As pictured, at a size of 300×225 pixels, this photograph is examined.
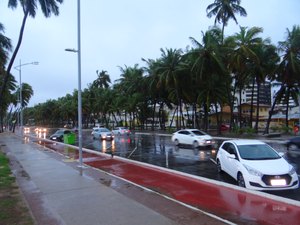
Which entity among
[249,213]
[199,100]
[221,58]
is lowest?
[249,213]

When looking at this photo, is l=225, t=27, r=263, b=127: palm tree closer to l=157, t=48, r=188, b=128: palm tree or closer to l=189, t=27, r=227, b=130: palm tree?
l=189, t=27, r=227, b=130: palm tree

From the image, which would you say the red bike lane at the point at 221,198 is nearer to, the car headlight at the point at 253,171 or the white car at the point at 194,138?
the car headlight at the point at 253,171

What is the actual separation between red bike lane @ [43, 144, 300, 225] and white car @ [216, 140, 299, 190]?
435mm

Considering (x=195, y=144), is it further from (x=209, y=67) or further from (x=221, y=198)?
(x=209, y=67)

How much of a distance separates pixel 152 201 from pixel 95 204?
5.09ft

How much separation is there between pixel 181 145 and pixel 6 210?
21.8 meters

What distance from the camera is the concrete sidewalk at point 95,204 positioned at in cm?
772

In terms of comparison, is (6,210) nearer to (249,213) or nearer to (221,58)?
(249,213)

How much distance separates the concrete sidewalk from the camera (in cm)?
772

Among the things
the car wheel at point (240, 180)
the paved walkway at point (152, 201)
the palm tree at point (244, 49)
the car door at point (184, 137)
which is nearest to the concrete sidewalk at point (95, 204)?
the paved walkway at point (152, 201)

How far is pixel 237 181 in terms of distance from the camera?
1185 cm

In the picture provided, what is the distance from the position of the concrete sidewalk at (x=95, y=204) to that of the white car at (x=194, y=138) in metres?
14.1

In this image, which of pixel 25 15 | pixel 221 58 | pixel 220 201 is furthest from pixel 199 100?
pixel 220 201

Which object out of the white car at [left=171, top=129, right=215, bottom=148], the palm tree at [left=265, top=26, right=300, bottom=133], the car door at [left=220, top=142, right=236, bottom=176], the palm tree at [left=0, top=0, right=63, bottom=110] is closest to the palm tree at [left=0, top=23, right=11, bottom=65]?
the palm tree at [left=0, top=0, right=63, bottom=110]
